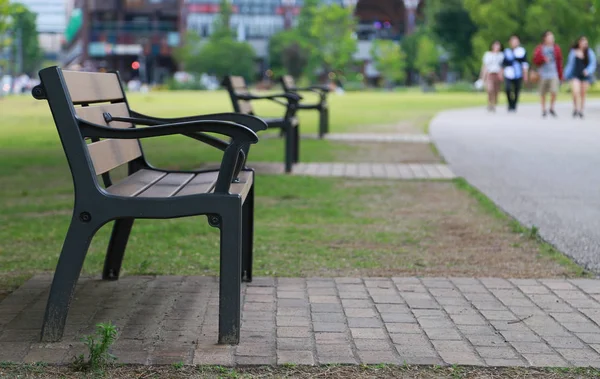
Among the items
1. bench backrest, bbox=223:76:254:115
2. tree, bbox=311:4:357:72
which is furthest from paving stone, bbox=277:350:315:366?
tree, bbox=311:4:357:72

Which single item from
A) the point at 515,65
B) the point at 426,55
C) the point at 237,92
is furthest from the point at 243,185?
the point at 426,55

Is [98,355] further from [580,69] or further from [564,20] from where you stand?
[564,20]

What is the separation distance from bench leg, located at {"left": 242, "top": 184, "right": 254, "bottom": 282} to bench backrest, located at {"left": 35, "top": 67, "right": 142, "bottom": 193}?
620 millimetres

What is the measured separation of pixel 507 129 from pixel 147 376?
17.1 m

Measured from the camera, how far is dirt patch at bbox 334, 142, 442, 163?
1308cm

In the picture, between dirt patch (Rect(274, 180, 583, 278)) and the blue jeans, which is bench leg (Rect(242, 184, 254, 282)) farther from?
the blue jeans

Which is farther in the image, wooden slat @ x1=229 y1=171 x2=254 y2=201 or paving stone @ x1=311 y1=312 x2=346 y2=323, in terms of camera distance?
paving stone @ x1=311 y1=312 x2=346 y2=323

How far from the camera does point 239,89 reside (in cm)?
1241

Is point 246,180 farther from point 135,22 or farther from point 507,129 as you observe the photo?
point 135,22

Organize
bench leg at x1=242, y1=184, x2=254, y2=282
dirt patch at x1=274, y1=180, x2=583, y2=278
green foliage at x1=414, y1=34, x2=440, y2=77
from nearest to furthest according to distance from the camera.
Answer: bench leg at x1=242, y1=184, x2=254, y2=282 → dirt patch at x1=274, y1=180, x2=583, y2=278 → green foliage at x1=414, y1=34, x2=440, y2=77

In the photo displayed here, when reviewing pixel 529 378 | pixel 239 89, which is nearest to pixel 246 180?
pixel 529 378

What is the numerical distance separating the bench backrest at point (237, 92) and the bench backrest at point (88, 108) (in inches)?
243

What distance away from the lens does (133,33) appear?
393 ft

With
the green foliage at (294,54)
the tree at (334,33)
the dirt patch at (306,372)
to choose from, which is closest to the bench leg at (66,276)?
the dirt patch at (306,372)
